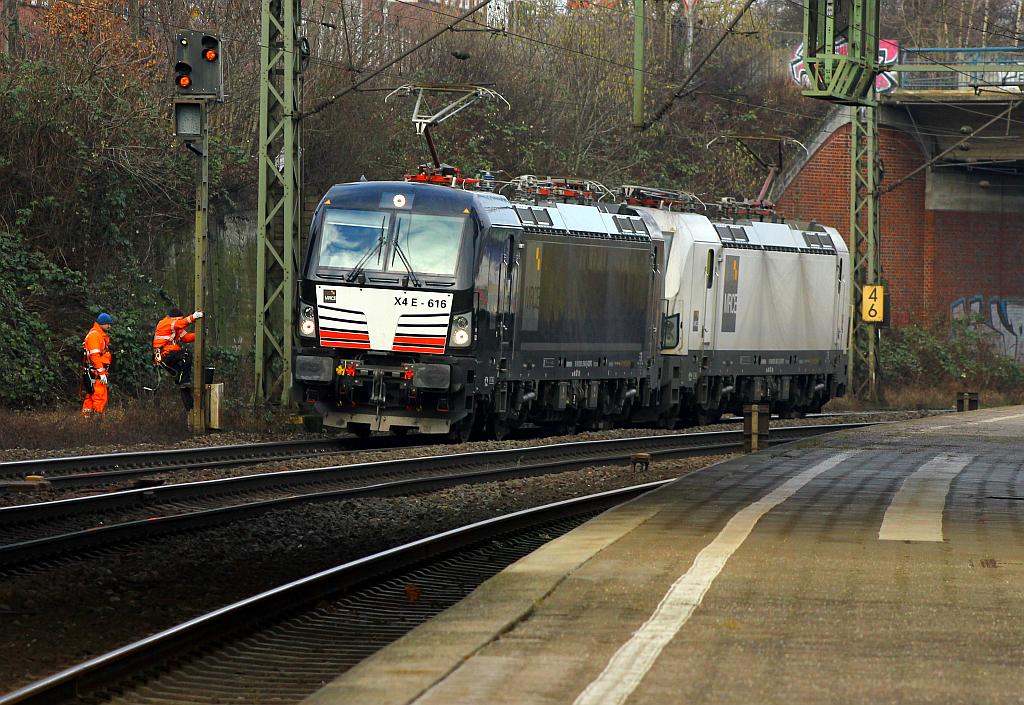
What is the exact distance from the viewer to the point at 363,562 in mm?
10875

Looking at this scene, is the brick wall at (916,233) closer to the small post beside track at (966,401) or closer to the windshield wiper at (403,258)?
the small post beside track at (966,401)

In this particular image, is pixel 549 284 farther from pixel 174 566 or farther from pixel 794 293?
pixel 174 566

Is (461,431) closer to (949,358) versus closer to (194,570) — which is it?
(194,570)

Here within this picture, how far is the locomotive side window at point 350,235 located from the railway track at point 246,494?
3.58 meters

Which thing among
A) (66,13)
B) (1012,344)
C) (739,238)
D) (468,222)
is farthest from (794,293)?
(1012,344)

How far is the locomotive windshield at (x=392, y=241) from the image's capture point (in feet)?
71.3

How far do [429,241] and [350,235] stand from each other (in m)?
1.13

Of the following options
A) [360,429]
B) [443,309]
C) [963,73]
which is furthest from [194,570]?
[963,73]

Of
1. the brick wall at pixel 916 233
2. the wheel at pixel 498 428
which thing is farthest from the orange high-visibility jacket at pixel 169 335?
the brick wall at pixel 916 233

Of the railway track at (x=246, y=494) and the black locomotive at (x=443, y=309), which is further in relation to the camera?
the black locomotive at (x=443, y=309)

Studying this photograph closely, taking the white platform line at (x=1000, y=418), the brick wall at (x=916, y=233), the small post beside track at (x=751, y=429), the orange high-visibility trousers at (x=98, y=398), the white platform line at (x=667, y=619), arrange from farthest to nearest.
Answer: the brick wall at (x=916, y=233)
the white platform line at (x=1000, y=418)
the orange high-visibility trousers at (x=98, y=398)
the small post beside track at (x=751, y=429)
the white platform line at (x=667, y=619)

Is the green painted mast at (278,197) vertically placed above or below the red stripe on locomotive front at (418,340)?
above

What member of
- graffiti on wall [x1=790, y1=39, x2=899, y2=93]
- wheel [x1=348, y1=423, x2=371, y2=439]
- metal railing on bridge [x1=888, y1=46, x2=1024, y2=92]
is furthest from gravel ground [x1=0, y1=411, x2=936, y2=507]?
graffiti on wall [x1=790, y1=39, x2=899, y2=93]

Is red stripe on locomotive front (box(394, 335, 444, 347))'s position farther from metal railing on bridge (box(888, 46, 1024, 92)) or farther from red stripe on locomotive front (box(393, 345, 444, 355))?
metal railing on bridge (box(888, 46, 1024, 92))
